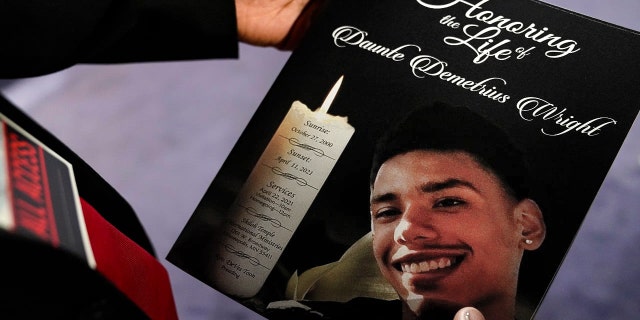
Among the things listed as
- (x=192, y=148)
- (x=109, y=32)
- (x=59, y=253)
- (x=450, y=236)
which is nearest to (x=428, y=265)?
(x=450, y=236)

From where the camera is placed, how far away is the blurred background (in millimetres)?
862

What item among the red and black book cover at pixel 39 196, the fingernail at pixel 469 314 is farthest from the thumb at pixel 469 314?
the red and black book cover at pixel 39 196

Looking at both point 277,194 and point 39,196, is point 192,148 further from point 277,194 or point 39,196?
point 39,196

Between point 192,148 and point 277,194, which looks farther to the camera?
point 192,148

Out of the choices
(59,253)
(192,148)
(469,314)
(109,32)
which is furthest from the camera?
(192,148)

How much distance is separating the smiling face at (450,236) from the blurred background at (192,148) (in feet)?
1.27

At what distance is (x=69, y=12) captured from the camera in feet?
1.94

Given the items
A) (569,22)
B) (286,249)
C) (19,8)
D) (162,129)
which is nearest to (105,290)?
(286,249)

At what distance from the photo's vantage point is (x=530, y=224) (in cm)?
50

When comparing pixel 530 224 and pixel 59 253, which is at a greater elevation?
pixel 530 224

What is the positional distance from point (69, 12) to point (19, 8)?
1.6 inches

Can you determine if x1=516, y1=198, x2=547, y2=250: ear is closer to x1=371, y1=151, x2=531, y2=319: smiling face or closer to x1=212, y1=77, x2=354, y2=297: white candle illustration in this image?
x1=371, y1=151, x2=531, y2=319: smiling face

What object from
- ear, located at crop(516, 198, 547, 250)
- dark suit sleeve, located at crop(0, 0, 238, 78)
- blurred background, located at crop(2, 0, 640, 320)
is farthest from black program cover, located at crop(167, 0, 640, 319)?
blurred background, located at crop(2, 0, 640, 320)

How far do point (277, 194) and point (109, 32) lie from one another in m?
0.23
